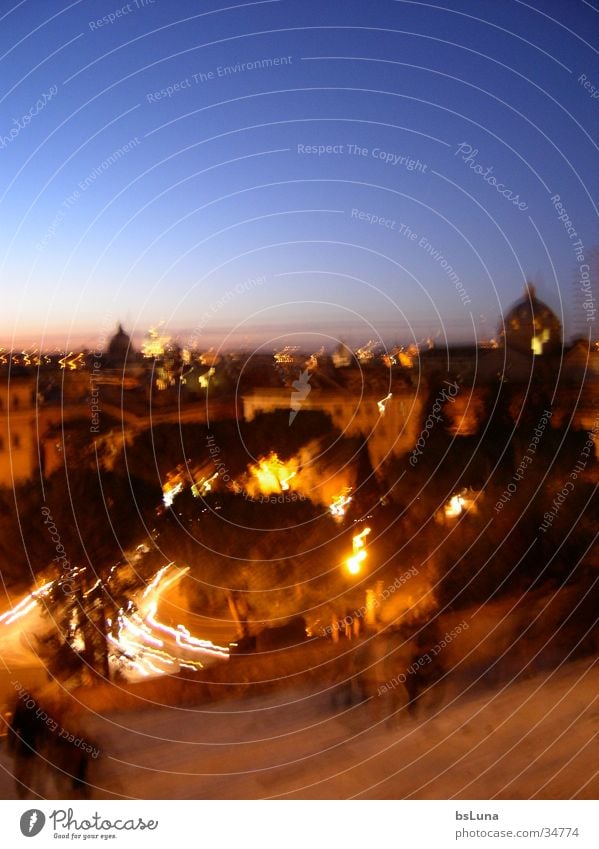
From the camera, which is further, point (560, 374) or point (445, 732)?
point (560, 374)

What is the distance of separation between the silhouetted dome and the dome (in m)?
1.29

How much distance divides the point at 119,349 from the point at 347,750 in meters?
1.47

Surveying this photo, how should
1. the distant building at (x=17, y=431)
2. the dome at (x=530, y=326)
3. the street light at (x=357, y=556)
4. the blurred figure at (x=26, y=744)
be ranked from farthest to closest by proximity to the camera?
the street light at (x=357, y=556)
the dome at (x=530, y=326)
the distant building at (x=17, y=431)
the blurred figure at (x=26, y=744)

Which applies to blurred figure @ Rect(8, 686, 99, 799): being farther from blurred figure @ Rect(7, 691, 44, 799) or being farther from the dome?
the dome

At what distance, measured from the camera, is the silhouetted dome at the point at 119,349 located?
2.23 metres

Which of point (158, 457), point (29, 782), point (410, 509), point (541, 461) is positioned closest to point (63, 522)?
point (158, 457)

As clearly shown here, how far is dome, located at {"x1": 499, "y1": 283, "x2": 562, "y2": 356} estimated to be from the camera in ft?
8.09

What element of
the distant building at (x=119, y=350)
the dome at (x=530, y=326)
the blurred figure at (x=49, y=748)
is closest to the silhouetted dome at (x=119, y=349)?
the distant building at (x=119, y=350)

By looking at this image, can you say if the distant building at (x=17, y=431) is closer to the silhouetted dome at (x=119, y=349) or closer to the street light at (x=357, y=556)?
the silhouetted dome at (x=119, y=349)

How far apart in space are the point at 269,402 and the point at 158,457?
17.7 inches

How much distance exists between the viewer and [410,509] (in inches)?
109

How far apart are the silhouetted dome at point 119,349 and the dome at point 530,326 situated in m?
1.29

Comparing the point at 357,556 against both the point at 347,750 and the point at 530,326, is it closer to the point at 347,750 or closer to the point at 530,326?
the point at 347,750

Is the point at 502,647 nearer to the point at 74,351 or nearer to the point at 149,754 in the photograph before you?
the point at 149,754
